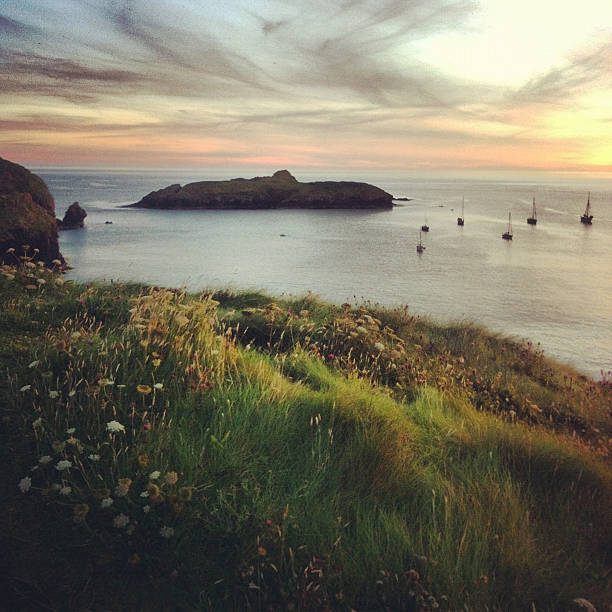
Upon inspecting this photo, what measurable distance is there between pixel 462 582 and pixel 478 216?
295 ft

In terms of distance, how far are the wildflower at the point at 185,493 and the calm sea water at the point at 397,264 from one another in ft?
19.4

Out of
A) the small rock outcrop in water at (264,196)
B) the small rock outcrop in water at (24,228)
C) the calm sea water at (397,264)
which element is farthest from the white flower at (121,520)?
the small rock outcrop in water at (264,196)

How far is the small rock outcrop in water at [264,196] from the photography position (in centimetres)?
8581

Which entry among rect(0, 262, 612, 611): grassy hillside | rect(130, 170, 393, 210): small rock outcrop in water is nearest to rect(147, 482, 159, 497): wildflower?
rect(0, 262, 612, 611): grassy hillside

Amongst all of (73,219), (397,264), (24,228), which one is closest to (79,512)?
(24,228)

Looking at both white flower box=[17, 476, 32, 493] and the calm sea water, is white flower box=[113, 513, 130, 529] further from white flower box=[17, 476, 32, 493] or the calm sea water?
the calm sea water

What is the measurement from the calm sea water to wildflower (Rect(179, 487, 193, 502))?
19.4ft

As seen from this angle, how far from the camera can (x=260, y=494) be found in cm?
369

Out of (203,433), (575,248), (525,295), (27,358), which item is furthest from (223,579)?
(575,248)

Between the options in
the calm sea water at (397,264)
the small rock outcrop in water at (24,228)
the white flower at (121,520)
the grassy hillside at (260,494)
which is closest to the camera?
the grassy hillside at (260,494)

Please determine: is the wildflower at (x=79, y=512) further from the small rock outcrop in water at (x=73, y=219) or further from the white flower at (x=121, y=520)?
the small rock outcrop in water at (x=73, y=219)

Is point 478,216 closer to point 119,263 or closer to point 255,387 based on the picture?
point 119,263

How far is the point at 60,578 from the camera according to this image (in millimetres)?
2986

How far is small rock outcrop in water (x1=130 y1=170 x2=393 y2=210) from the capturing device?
8581 centimetres
